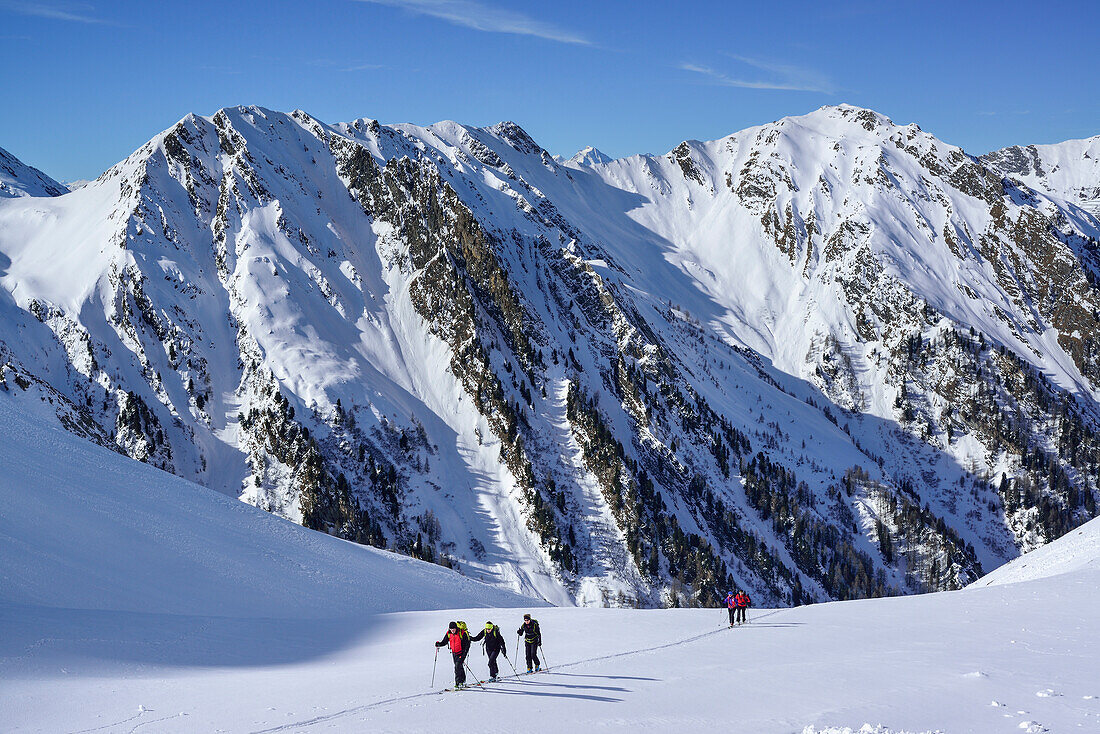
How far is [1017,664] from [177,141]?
176978mm

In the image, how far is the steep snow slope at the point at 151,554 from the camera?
37.4m

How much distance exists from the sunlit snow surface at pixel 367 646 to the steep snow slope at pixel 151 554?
16cm

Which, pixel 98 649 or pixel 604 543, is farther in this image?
pixel 604 543

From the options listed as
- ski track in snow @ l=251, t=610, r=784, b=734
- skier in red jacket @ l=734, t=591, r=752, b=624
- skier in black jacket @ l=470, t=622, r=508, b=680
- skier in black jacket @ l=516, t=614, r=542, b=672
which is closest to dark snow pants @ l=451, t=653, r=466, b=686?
ski track in snow @ l=251, t=610, r=784, b=734

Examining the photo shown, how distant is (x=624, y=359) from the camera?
174 metres

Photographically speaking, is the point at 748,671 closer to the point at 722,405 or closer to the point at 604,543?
the point at 604,543

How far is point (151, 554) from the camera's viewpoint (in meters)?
43.6

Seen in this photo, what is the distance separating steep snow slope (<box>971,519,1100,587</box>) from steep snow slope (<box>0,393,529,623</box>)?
132ft

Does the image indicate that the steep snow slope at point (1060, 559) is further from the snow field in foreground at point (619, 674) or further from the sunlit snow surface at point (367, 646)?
the snow field in foreground at point (619, 674)

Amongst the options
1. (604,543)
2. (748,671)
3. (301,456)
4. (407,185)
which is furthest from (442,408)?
(748,671)

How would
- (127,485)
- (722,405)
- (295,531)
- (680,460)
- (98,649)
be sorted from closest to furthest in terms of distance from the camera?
(98,649) → (127,485) → (295,531) → (680,460) → (722,405)

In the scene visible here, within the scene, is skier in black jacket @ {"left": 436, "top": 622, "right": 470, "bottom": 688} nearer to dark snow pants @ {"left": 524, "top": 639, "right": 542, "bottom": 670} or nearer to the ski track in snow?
the ski track in snow

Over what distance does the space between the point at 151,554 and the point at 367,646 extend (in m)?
16.7

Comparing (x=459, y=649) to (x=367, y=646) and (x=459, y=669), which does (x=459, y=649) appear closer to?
(x=459, y=669)
